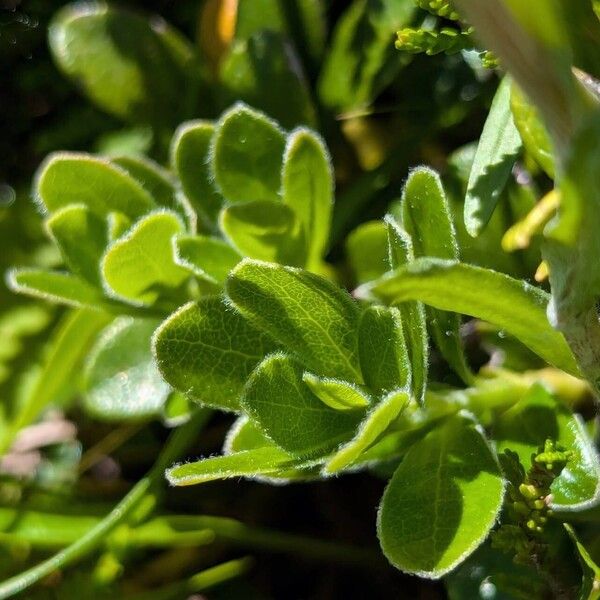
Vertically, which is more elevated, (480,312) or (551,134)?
(551,134)

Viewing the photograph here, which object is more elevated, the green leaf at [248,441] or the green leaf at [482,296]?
the green leaf at [482,296]

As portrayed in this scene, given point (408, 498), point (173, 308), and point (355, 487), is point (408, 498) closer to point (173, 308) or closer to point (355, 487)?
point (173, 308)

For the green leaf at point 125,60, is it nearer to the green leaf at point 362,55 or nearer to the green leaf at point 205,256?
the green leaf at point 362,55

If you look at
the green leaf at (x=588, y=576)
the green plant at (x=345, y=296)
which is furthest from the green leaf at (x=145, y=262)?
the green leaf at (x=588, y=576)

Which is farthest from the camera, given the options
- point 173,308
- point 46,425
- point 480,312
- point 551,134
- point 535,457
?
point 46,425

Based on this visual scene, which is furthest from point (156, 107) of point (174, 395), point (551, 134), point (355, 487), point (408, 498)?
point (551, 134)

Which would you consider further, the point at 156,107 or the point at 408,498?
the point at 156,107
